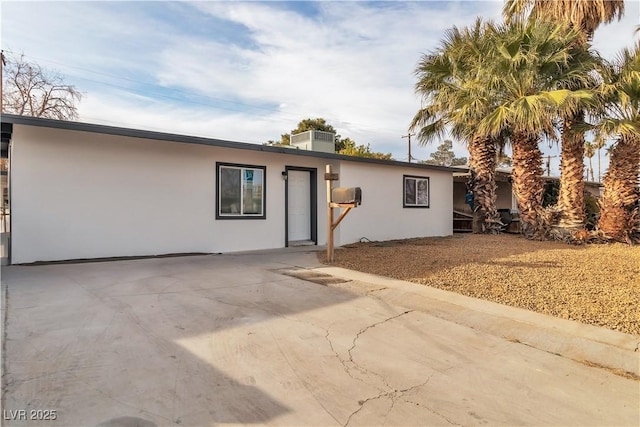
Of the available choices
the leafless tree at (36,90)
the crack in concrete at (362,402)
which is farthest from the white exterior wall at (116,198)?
the leafless tree at (36,90)

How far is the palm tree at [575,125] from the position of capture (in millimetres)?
12231

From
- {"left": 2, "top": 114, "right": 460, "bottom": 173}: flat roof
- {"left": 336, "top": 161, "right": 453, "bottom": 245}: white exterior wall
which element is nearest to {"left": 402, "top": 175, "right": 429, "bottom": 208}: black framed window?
{"left": 336, "top": 161, "right": 453, "bottom": 245}: white exterior wall

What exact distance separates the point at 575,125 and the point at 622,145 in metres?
1.42

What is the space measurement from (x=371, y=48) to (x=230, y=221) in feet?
23.6

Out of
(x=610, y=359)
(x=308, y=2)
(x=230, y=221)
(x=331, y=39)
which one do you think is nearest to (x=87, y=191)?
(x=230, y=221)

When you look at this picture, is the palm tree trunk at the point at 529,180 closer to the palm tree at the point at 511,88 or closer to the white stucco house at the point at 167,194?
the palm tree at the point at 511,88

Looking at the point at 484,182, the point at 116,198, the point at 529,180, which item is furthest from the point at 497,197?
the point at 116,198

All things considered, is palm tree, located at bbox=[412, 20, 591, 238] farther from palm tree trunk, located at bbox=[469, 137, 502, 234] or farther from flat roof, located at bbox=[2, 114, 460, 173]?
flat roof, located at bbox=[2, 114, 460, 173]

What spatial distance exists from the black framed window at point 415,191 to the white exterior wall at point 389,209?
0.15m

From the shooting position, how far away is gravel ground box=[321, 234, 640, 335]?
17.0 ft

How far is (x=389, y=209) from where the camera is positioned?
13.2 metres

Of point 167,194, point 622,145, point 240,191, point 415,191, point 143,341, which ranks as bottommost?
point 143,341

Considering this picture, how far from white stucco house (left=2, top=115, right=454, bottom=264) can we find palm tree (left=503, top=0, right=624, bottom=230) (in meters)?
5.15

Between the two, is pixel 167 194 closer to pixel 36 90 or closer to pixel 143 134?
pixel 143 134
